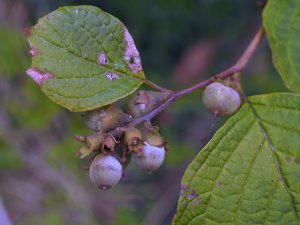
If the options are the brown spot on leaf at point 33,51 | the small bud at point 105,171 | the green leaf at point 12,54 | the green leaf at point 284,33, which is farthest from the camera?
the green leaf at point 12,54

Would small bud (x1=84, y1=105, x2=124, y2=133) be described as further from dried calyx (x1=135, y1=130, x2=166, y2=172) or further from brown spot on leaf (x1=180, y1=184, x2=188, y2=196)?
brown spot on leaf (x1=180, y1=184, x2=188, y2=196)

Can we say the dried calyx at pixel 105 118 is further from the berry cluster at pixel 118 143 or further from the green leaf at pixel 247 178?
the green leaf at pixel 247 178

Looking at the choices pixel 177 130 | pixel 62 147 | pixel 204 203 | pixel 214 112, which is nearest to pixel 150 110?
pixel 214 112

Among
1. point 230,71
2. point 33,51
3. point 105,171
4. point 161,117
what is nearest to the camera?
point 105,171

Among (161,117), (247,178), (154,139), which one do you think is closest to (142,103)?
(154,139)

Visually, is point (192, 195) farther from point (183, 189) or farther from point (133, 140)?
point (133, 140)

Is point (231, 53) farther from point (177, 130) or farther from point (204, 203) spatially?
point (204, 203)

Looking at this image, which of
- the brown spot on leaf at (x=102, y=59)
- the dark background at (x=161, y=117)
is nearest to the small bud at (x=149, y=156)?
the brown spot on leaf at (x=102, y=59)
